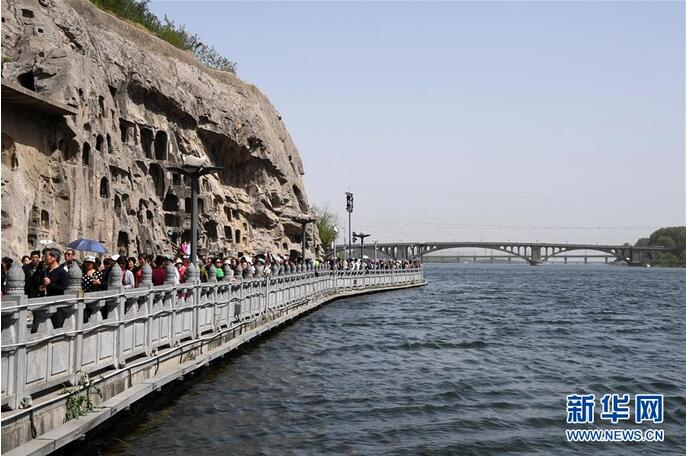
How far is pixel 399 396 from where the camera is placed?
16.0 metres

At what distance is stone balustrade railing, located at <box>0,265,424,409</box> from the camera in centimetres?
838

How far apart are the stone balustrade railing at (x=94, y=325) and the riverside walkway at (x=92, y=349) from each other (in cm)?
1

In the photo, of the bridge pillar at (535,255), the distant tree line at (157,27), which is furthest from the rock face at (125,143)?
the bridge pillar at (535,255)

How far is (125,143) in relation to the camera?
42875 mm

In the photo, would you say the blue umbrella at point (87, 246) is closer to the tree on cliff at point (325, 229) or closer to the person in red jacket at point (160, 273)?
the person in red jacket at point (160, 273)

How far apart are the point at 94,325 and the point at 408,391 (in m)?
8.25

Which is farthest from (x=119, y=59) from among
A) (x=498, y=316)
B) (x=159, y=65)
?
(x=498, y=316)

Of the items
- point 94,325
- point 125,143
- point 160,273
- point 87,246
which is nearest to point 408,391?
Answer: point 160,273

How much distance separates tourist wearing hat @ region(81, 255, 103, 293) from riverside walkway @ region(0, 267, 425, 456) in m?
0.62

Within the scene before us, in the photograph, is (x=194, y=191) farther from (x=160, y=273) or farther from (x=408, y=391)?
(x=408, y=391)

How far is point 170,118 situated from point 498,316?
25017mm

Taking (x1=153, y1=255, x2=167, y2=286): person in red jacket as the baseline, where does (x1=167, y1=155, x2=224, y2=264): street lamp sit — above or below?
above

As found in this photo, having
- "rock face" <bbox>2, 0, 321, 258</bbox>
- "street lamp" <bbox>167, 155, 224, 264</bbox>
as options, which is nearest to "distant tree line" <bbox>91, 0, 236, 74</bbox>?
"rock face" <bbox>2, 0, 321, 258</bbox>

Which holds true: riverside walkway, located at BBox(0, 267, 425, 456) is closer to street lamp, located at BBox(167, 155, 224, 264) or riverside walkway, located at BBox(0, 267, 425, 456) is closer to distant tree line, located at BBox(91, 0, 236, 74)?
street lamp, located at BBox(167, 155, 224, 264)
